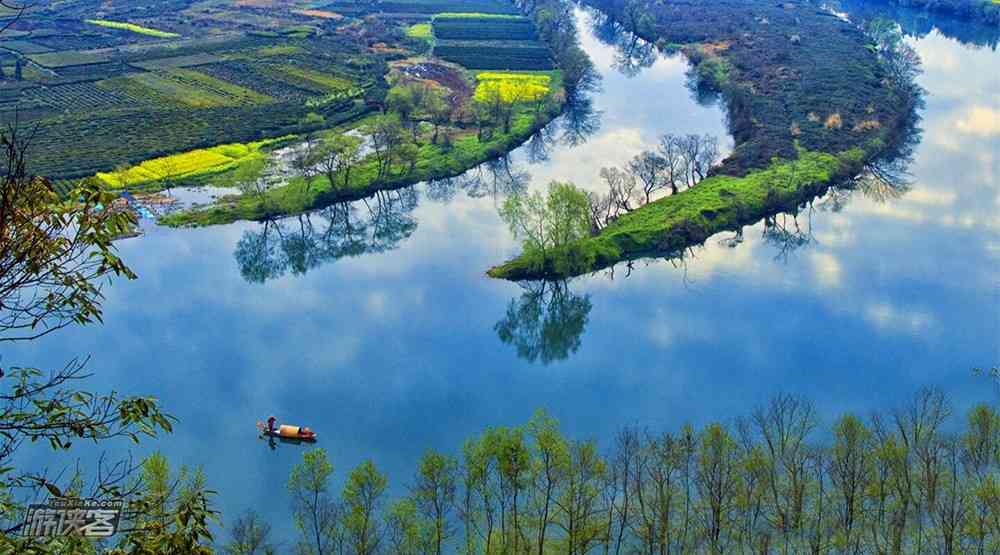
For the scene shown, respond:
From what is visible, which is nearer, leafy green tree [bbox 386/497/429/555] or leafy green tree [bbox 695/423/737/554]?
leafy green tree [bbox 386/497/429/555]

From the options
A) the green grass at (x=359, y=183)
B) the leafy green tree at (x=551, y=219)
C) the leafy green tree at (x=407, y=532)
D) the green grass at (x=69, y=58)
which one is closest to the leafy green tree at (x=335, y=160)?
the green grass at (x=359, y=183)

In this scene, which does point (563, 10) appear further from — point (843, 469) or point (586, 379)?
point (843, 469)

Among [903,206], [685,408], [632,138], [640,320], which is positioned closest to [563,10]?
[632,138]

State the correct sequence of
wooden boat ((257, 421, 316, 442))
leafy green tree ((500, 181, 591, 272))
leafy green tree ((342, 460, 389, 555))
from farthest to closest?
leafy green tree ((500, 181, 591, 272)) < wooden boat ((257, 421, 316, 442)) < leafy green tree ((342, 460, 389, 555))

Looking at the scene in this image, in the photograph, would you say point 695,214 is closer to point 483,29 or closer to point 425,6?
point 483,29

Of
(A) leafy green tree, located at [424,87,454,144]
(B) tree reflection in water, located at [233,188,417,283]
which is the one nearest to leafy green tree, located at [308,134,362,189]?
(B) tree reflection in water, located at [233,188,417,283]

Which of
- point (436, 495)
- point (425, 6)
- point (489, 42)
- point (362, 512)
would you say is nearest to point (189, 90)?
point (489, 42)

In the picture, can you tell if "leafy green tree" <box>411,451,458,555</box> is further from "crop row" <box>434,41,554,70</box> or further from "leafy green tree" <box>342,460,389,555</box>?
"crop row" <box>434,41,554,70</box>
